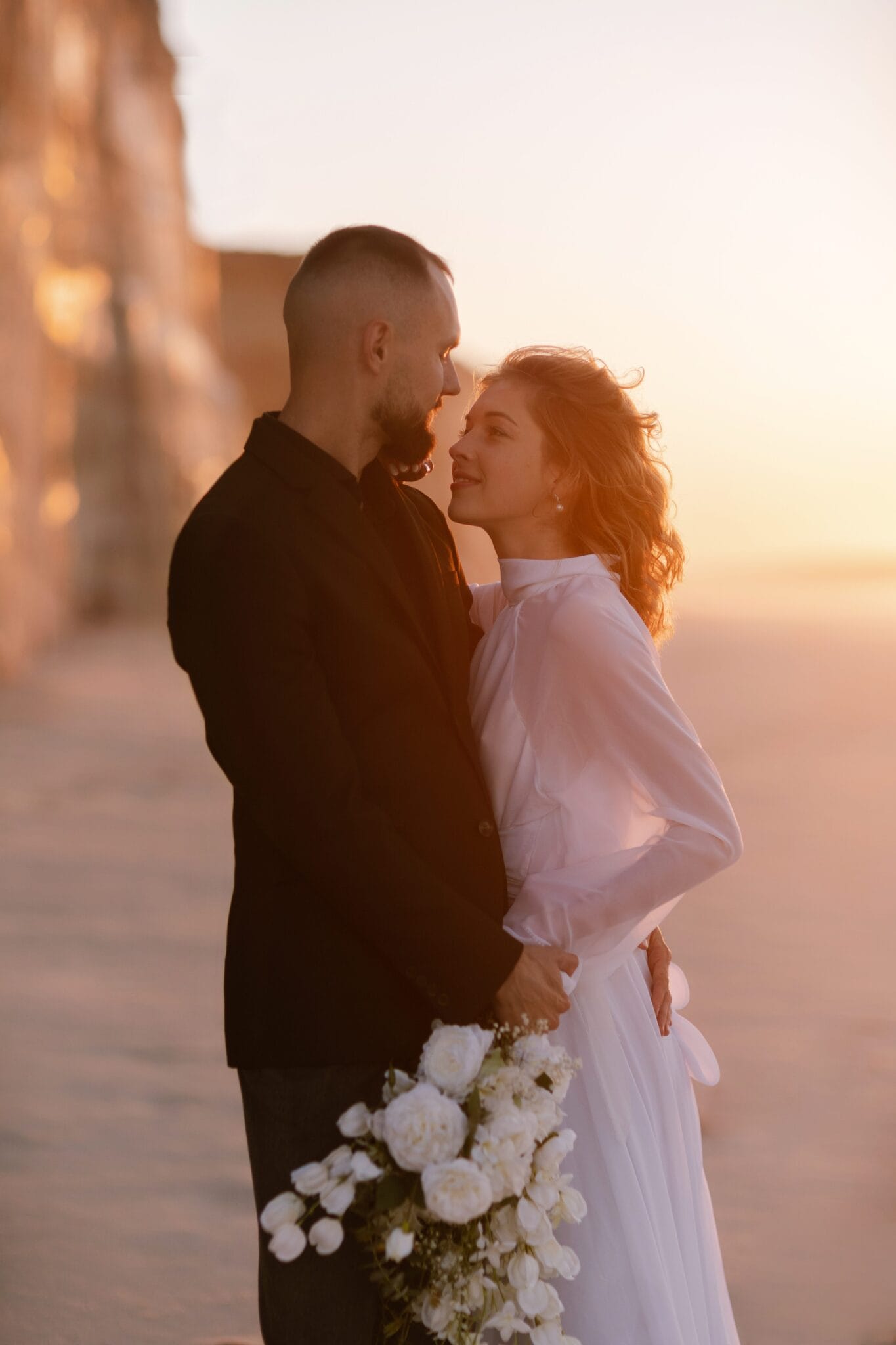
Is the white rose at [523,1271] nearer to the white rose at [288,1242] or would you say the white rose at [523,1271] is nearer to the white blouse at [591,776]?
the white rose at [288,1242]

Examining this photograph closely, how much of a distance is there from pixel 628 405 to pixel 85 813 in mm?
9549

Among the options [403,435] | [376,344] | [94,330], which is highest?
[376,344]

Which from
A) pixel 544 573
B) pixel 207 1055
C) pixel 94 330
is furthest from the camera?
pixel 94 330

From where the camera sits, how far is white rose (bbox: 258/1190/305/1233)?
6.27 ft

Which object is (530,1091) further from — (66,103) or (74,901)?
(66,103)

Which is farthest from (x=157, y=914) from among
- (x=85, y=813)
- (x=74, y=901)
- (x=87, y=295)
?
(x=87, y=295)

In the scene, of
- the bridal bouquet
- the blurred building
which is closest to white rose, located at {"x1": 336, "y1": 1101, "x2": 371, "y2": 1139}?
the bridal bouquet

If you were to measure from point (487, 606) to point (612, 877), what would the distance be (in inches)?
29.1

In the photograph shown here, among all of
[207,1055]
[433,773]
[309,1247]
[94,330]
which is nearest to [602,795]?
[433,773]

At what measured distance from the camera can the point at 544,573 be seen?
251 centimetres

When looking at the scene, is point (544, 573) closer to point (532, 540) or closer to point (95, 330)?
point (532, 540)

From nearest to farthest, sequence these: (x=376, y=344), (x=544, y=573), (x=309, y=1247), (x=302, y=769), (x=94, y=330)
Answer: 1. (x=302, y=769)
2. (x=309, y=1247)
3. (x=376, y=344)
4. (x=544, y=573)
5. (x=94, y=330)

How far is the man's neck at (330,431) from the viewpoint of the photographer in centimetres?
216

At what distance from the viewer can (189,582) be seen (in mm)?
1993
